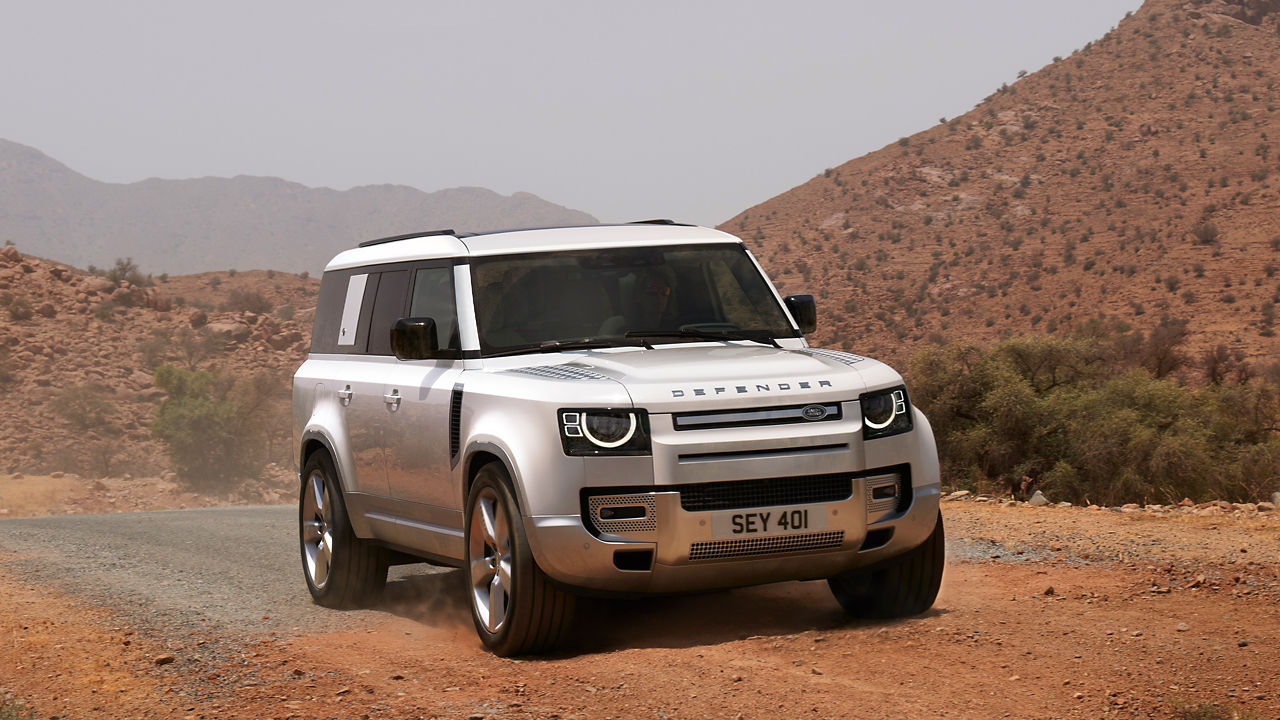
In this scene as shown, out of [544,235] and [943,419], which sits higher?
[544,235]

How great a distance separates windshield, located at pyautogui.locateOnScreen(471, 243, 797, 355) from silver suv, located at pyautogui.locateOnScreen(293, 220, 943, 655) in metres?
0.01

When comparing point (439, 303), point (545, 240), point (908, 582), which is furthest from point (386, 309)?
point (908, 582)

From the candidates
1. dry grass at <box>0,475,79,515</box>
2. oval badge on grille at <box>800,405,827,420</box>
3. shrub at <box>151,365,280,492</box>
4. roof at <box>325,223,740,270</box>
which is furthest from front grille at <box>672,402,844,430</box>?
shrub at <box>151,365,280,492</box>

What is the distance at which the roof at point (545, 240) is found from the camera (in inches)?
290

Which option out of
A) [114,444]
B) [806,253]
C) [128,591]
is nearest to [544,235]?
[128,591]

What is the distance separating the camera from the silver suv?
19.4 ft

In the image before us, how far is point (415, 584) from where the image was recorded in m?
9.38

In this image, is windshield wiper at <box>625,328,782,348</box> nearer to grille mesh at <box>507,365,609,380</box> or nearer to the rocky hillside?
grille mesh at <box>507,365,609,380</box>

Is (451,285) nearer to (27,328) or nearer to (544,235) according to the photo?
(544,235)

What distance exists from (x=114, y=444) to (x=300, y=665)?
136 feet

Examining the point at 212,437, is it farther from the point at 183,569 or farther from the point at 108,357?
the point at 183,569

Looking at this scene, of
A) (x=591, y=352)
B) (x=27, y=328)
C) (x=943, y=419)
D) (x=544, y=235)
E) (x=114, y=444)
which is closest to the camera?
(x=591, y=352)

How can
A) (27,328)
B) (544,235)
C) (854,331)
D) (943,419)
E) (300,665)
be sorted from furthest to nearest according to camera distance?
(854,331)
(27,328)
(943,419)
(544,235)
(300,665)

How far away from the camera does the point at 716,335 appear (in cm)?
724
